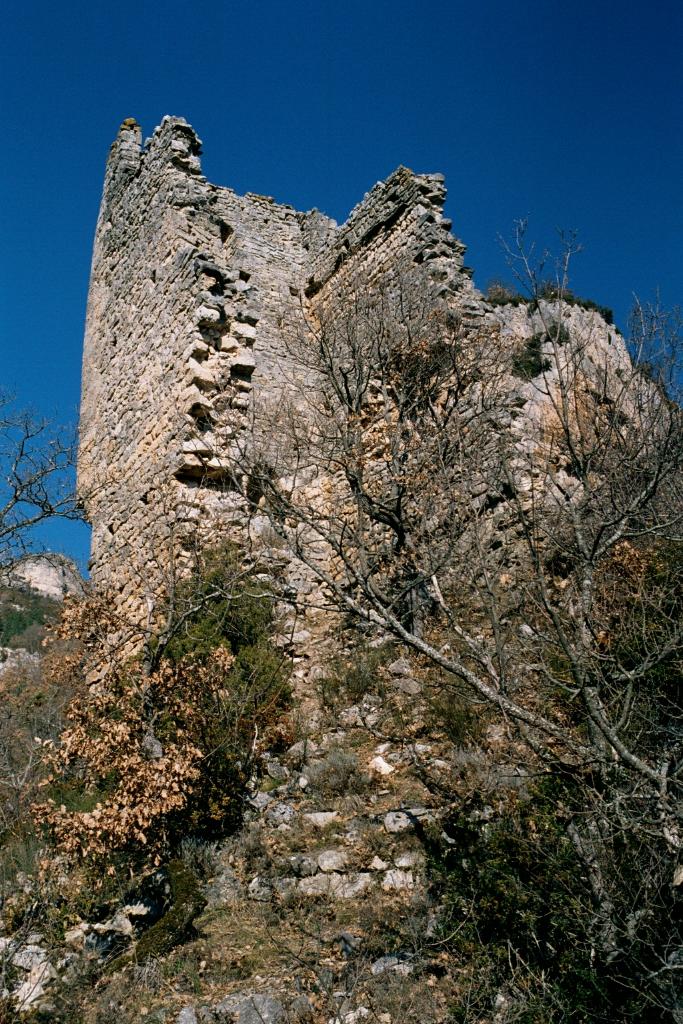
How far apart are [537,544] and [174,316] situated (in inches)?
220

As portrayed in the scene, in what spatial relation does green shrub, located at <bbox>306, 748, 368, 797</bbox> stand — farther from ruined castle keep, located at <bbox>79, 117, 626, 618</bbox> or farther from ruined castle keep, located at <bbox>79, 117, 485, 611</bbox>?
ruined castle keep, located at <bbox>79, 117, 485, 611</bbox>

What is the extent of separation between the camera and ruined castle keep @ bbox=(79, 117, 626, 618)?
8039 mm

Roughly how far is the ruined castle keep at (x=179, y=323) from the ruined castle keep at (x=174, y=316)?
25 mm

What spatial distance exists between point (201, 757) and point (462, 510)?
3.15 meters

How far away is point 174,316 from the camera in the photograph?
8977mm

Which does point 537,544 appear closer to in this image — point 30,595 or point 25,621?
point 30,595

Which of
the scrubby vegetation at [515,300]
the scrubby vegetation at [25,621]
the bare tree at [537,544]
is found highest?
the scrubby vegetation at [515,300]

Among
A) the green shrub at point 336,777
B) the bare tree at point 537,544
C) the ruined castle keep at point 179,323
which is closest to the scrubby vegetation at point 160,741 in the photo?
the green shrub at point 336,777

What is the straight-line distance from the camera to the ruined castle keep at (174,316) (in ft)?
26.6

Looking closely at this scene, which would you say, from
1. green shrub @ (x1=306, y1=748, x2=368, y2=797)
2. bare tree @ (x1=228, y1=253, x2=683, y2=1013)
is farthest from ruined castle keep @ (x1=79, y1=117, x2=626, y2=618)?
green shrub @ (x1=306, y1=748, x2=368, y2=797)

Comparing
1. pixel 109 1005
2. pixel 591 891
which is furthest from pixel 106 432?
pixel 591 891

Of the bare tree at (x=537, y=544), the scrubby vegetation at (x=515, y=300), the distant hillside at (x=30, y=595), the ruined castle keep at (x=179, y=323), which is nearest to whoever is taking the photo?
the bare tree at (x=537, y=544)

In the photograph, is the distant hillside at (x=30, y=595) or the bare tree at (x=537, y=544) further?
the distant hillside at (x=30, y=595)

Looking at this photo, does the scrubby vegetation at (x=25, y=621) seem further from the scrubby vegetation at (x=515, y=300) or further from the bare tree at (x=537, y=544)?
the scrubby vegetation at (x=515, y=300)
